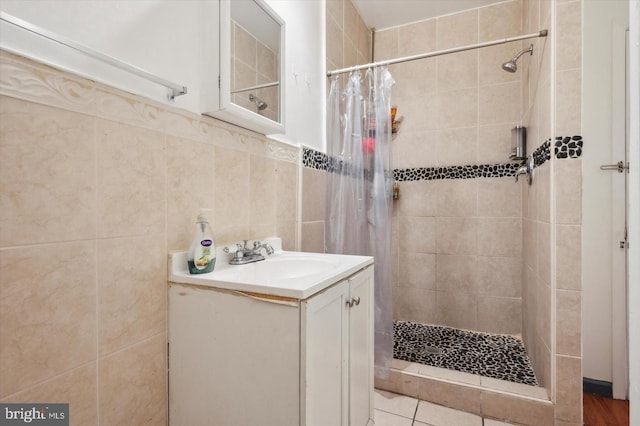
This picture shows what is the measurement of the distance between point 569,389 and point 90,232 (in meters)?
2.01

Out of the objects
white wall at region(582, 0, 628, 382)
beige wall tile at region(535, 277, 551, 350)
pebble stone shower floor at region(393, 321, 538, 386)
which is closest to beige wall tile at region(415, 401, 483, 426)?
pebble stone shower floor at region(393, 321, 538, 386)

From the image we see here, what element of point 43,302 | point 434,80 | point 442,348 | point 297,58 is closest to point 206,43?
point 297,58

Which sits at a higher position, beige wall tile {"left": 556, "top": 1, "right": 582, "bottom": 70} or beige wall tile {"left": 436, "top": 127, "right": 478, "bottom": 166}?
beige wall tile {"left": 556, "top": 1, "right": 582, "bottom": 70}

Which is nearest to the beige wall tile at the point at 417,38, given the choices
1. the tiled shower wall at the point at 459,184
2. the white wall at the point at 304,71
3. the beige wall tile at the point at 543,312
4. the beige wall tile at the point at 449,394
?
the tiled shower wall at the point at 459,184

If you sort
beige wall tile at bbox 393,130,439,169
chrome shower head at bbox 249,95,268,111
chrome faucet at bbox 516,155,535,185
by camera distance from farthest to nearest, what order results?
beige wall tile at bbox 393,130,439,169 → chrome faucet at bbox 516,155,535,185 → chrome shower head at bbox 249,95,268,111

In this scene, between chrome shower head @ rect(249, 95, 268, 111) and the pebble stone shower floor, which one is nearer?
chrome shower head @ rect(249, 95, 268, 111)

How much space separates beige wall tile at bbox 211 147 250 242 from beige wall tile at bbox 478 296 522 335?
81.9 inches

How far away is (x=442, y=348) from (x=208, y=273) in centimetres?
183

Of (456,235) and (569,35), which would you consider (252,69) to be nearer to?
(569,35)

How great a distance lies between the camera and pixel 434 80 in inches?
106

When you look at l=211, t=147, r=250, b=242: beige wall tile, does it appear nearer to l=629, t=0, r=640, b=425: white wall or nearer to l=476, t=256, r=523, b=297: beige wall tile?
l=629, t=0, r=640, b=425: white wall

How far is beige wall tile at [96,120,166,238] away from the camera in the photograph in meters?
0.89

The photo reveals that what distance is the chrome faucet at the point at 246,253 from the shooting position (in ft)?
4.20

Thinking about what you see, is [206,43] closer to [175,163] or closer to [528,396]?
[175,163]
